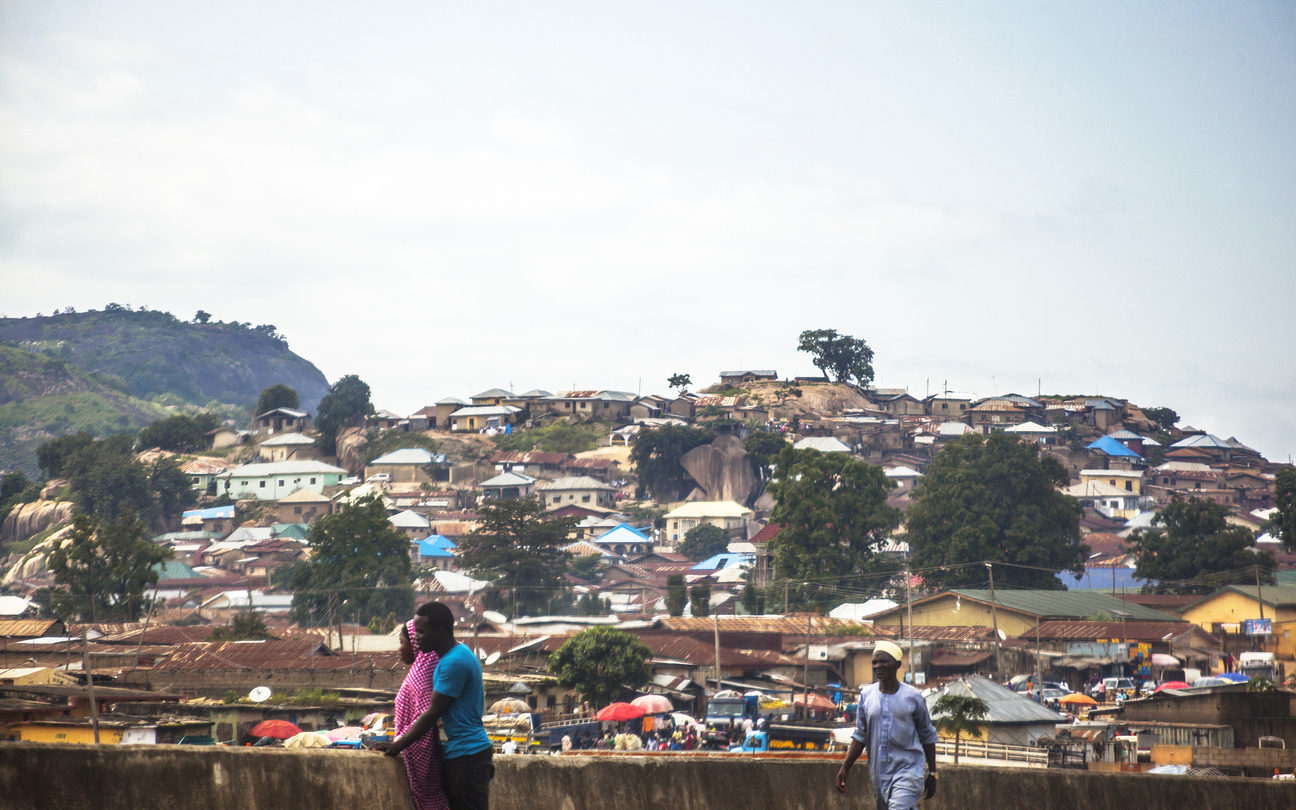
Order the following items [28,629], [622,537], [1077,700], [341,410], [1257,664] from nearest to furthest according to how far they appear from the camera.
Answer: [1077,700] < [1257,664] < [28,629] < [622,537] < [341,410]

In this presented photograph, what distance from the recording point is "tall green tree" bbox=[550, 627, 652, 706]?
29.5 metres

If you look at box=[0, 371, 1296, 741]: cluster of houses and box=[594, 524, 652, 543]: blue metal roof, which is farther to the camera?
box=[594, 524, 652, 543]: blue metal roof

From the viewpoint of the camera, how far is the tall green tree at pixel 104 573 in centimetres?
5147

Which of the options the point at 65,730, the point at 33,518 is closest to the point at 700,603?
the point at 65,730

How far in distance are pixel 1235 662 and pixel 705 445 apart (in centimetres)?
4775

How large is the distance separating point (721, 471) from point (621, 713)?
194 ft

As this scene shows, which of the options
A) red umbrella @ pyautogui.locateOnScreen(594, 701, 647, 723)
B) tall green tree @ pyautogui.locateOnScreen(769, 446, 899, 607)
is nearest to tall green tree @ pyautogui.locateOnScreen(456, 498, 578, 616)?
tall green tree @ pyautogui.locateOnScreen(769, 446, 899, 607)

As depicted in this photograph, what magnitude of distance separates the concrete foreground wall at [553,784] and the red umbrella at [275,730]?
18284 mm

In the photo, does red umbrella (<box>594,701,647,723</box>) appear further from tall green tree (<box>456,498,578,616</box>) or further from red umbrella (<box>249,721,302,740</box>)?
tall green tree (<box>456,498,578,616</box>)

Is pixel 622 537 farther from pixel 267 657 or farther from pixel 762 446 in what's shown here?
pixel 267 657

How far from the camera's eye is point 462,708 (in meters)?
4.34

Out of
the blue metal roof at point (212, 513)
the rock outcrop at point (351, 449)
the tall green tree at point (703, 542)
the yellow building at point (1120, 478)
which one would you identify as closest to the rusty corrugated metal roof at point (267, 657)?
the tall green tree at point (703, 542)

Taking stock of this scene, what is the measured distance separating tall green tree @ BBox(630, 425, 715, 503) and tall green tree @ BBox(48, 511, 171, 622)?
34769 millimetres

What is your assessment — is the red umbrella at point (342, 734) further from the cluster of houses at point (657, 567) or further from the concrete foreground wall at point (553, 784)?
the concrete foreground wall at point (553, 784)
